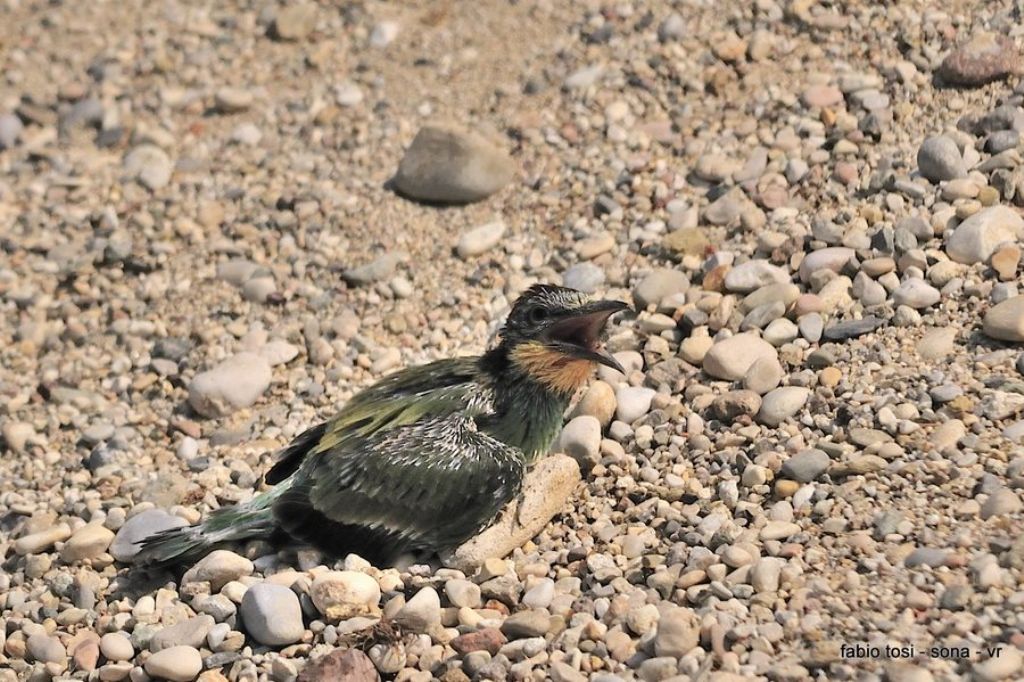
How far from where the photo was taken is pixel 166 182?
8219 mm

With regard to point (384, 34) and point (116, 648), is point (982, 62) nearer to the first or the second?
point (384, 34)

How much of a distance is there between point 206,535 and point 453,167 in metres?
2.70

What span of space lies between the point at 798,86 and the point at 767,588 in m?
3.52

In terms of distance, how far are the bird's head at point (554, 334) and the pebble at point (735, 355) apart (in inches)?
20.0

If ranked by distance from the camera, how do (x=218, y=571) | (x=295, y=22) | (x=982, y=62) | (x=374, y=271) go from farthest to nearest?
(x=295, y=22)
(x=374, y=271)
(x=982, y=62)
(x=218, y=571)

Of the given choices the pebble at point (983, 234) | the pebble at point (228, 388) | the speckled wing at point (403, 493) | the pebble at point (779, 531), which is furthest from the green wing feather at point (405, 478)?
the pebble at point (983, 234)

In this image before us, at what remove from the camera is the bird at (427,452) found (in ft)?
18.4

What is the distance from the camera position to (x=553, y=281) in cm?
707

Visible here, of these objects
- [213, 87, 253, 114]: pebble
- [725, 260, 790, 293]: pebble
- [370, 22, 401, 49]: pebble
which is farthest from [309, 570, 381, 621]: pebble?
A: [370, 22, 401, 49]: pebble

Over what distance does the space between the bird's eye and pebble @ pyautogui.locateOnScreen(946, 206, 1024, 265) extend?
1.80 m

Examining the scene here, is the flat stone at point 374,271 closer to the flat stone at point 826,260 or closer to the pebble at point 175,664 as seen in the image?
the flat stone at point 826,260

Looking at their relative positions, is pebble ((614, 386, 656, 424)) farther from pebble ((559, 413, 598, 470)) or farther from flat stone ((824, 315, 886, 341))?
flat stone ((824, 315, 886, 341))

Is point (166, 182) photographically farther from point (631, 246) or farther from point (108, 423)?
point (631, 246)

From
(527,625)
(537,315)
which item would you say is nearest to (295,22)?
(537,315)
